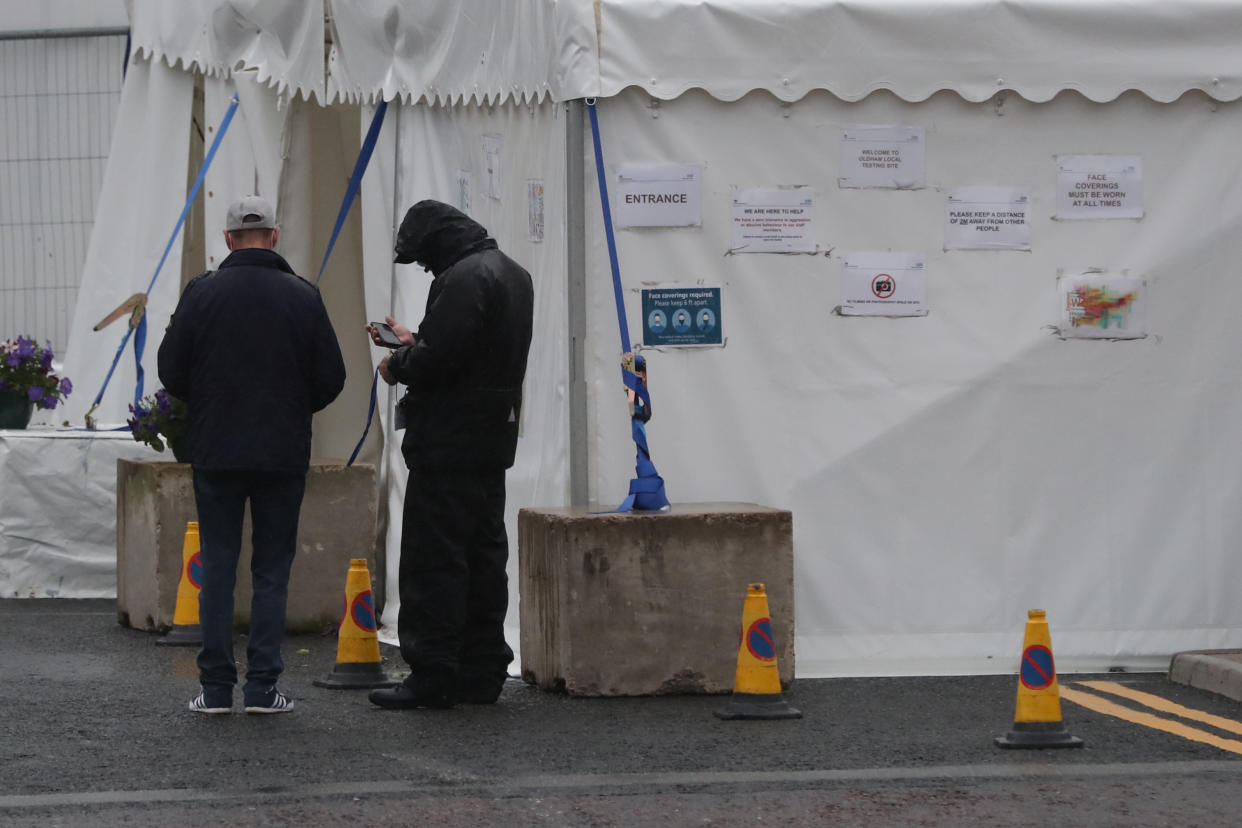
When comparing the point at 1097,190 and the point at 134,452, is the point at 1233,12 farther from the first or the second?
the point at 134,452

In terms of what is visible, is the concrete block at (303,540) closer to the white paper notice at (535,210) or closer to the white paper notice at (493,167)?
the white paper notice at (493,167)

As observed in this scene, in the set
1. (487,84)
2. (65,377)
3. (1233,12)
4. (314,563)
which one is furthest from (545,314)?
(65,377)

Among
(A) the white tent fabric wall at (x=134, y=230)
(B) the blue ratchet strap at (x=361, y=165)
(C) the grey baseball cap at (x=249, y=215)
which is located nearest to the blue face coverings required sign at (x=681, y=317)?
(C) the grey baseball cap at (x=249, y=215)

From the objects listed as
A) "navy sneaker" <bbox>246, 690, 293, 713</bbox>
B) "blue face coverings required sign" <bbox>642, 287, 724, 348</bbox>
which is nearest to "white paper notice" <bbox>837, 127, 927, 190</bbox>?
"blue face coverings required sign" <bbox>642, 287, 724, 348</bbox>

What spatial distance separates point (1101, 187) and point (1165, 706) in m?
2.29

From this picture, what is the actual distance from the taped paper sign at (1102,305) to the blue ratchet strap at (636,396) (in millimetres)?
1906

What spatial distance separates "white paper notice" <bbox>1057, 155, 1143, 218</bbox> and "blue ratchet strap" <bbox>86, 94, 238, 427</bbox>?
4.69m

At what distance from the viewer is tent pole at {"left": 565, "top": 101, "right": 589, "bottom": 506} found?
335 inches

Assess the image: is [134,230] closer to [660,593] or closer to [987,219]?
[660,593]

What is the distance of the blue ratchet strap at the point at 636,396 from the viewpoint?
812 cm

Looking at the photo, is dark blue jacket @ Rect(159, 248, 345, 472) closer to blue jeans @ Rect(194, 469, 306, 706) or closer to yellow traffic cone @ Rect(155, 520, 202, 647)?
blue jeans @ Rect(194, 469, 306, 706)

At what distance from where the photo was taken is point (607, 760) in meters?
6.81

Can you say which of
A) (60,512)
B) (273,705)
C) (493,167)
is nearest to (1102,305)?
(493,167)

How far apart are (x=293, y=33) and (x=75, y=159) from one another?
29.8 feet
